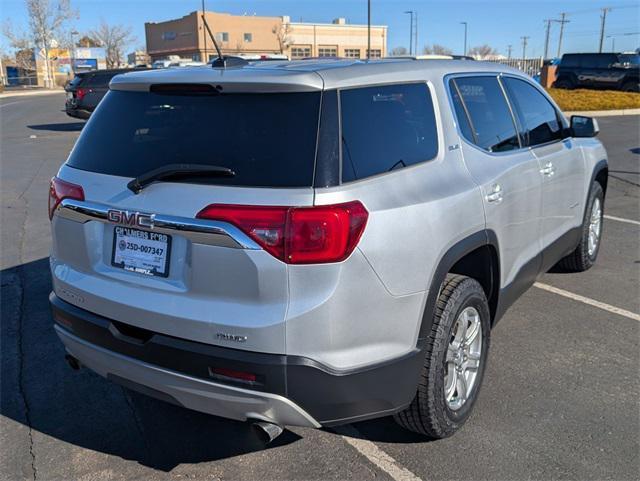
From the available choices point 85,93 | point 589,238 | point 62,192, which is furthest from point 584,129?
point 85,93

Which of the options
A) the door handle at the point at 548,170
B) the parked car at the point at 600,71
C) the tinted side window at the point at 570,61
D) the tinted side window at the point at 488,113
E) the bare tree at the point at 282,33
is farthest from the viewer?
the bare tree at the point at 282,33

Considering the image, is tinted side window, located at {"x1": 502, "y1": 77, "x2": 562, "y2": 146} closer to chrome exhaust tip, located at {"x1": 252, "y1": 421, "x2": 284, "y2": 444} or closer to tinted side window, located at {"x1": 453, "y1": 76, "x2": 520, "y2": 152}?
tinted side window, located at {"x1": 453, "y1": 76, "x2": 520, "y2": 152}

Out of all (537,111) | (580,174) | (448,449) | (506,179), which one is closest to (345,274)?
(448,449)

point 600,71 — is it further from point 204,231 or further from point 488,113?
point 204,231

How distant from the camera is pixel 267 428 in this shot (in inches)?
101

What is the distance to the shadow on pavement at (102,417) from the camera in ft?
10.2

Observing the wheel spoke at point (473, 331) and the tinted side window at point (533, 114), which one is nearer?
the wheel spoke at point (473, 331)

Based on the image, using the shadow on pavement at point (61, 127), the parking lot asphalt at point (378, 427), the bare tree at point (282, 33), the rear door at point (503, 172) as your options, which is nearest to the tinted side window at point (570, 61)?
the shadow on pavement at point (61, 127)

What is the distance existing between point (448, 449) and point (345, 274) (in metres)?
1.28

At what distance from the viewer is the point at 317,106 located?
2467mm

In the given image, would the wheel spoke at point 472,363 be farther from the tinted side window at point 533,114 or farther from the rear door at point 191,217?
the tinted side window at point 533,114

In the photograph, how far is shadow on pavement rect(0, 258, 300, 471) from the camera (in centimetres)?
312

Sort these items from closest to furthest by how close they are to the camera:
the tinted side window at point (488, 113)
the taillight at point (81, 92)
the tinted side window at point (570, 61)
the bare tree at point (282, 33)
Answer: the tinted side window at point (488, 113)
the taillight at point (81, 92)
the tinted side window at point (570, 61)
the bare tree at point (282, 33)

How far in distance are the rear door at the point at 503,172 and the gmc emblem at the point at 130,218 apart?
1671 mm
